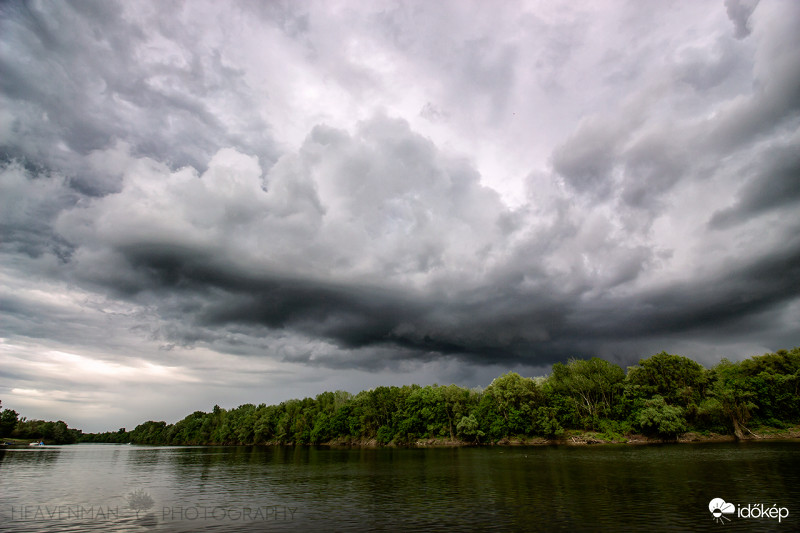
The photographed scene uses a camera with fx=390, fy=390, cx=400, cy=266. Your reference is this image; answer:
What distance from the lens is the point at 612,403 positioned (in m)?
133

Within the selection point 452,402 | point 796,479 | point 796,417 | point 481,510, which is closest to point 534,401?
point 452,402

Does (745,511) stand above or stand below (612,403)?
below

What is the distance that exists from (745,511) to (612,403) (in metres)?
118

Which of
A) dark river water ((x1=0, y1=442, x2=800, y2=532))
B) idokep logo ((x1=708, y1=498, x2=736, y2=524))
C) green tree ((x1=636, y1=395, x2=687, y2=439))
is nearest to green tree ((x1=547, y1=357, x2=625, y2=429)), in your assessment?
green tree ((x1=636, y1=395, x2=687, y2=439))

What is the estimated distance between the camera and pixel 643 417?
117875 millimetres

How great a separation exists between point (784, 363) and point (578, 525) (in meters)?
141

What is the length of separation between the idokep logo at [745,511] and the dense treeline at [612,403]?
4020 inches

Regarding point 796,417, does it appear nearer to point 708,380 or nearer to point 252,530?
point 708,380

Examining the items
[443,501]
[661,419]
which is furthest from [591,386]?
[443,501]

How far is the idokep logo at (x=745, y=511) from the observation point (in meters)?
27.2

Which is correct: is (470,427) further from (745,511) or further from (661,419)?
(745,511)

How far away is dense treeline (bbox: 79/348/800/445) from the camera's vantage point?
116250mm

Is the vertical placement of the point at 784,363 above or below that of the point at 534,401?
above

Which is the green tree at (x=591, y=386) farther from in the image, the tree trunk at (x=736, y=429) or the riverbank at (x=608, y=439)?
the tree trunk at (x=736, y=429)
